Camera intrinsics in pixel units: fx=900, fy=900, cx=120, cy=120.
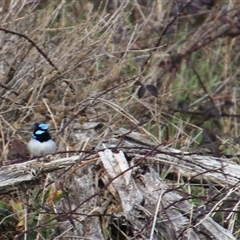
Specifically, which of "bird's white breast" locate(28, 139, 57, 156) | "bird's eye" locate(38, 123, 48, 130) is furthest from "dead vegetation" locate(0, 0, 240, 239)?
"bird's eye" locate(38, 123, 48, 130)

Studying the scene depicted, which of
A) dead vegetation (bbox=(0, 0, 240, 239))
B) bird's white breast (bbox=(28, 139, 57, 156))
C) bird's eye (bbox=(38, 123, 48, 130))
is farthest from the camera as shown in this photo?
bird's eye (bbox=(38, 123, 48, 130))

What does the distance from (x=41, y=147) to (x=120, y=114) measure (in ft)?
2.35

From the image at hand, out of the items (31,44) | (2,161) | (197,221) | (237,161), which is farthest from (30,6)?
(197,221)

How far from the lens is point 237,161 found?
5176 mm

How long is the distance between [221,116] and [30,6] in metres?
1.47

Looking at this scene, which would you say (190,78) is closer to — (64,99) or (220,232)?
(64,99)

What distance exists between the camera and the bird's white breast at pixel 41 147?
185 inches

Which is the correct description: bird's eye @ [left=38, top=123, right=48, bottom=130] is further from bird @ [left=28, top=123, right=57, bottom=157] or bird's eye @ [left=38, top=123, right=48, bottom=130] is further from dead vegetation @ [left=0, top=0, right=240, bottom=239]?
dead vegetation @ [left=0, top=0, right=240, bottom=239]

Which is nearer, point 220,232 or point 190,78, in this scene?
point 220,232

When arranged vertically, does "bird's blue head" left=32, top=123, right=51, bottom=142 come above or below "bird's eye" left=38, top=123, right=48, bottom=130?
below

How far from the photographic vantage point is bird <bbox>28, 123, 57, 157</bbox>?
15.5 ft

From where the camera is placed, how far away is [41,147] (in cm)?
471

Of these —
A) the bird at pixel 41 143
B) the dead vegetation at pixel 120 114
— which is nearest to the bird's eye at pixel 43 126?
the bird at pixel 41 143

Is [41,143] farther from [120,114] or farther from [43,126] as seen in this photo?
[120,114]
